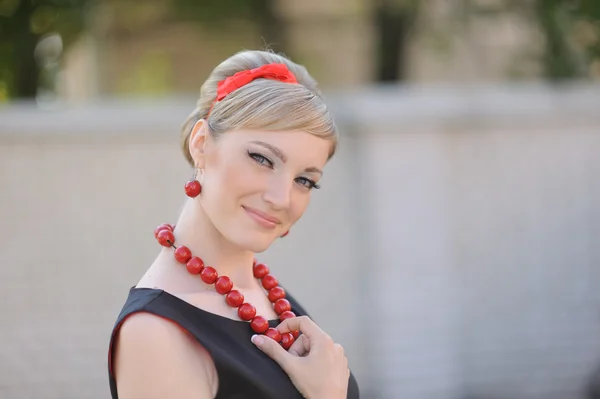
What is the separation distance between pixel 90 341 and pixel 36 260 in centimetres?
57

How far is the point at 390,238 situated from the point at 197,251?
138 inches

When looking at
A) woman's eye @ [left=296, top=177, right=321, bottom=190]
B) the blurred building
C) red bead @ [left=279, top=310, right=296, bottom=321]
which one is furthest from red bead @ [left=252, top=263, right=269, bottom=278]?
the blurred building

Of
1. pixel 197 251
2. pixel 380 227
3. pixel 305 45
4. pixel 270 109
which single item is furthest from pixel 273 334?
pixel 305 45

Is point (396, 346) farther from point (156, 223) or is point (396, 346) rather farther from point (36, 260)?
point (36, 260)

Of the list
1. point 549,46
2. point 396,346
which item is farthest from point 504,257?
point 549,46

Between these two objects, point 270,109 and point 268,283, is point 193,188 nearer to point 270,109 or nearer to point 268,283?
point 270,109

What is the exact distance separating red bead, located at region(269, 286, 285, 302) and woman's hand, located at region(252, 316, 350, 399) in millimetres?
225

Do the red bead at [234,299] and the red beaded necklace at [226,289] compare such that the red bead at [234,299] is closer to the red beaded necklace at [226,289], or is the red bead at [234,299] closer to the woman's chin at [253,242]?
the red beaded necklace at [226,289]

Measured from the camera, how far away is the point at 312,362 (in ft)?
5.94

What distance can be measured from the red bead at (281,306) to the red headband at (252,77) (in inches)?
20.4

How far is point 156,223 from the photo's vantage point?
5125 mm

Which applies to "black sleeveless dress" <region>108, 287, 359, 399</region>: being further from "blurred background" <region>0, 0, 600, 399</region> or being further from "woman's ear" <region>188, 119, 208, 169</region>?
"blurred background" <region>0, 0, 600, 399</region>

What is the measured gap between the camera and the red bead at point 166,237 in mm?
1912

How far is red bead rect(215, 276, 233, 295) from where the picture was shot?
1882 mm
